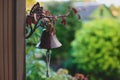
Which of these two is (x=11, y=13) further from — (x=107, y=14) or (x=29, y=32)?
(x=107, y=14)

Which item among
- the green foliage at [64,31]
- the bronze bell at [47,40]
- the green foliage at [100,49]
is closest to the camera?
the bronze bell at [47,40]

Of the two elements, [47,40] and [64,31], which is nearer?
[47,40]

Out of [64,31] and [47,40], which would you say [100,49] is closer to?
[64,31]

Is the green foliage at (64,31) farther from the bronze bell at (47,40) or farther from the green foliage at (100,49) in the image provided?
the bronze bell at (47,40)

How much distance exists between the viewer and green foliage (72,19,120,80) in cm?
311

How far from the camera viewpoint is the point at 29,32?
3.78 feet

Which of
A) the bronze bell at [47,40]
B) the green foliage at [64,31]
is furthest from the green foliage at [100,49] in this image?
the bronze bell at [47,40]

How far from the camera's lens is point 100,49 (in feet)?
10.3

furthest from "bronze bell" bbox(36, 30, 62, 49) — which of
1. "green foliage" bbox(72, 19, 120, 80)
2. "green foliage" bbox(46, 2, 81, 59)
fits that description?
"green foliage" bbox(46, 2, 81, 59)

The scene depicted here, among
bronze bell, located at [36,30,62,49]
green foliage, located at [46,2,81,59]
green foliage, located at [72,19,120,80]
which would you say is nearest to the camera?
bronze bell, located at [36,30,62,49]

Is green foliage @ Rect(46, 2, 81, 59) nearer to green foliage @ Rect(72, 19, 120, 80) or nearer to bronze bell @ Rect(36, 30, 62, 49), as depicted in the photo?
green foliage @ Rect(72, 19, 120, 80)

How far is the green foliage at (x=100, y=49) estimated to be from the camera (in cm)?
311

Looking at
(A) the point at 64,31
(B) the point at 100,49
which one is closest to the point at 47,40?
(B) the point at 100,49

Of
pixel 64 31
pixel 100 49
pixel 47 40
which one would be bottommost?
pixel 100 49
